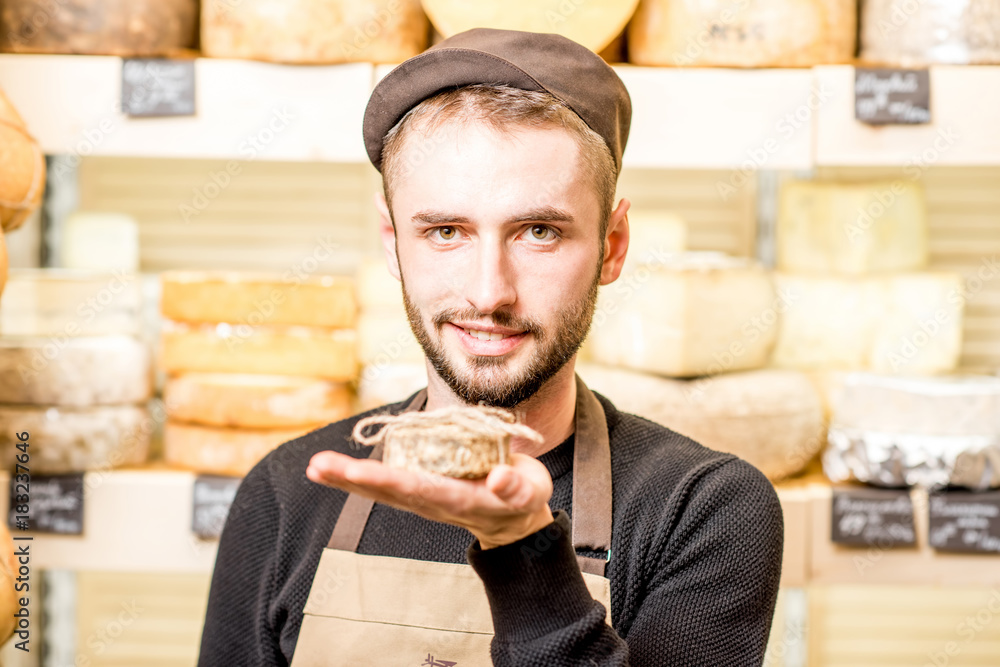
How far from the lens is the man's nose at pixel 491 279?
867 mm

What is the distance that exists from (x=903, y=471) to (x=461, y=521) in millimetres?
1054

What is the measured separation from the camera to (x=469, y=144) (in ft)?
2.97

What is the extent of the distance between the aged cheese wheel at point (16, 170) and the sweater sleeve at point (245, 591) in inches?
21.1

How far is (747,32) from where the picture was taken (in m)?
1.42

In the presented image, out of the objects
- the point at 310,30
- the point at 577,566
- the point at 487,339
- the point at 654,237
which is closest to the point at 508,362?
the point at 487,339

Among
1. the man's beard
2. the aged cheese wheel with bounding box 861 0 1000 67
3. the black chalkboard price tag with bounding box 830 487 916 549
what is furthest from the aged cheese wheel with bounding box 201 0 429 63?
the black chalkboard price tag with bounding box 830 487 916 549

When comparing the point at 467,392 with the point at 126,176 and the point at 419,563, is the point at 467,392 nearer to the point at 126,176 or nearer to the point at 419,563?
the point at 419,563

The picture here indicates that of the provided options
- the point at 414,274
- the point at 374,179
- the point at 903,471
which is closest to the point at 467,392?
the point at 414,274

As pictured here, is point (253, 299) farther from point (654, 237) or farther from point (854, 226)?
point (854, 226)

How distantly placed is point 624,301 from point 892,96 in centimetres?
52

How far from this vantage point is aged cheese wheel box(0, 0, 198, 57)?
145 centimetres

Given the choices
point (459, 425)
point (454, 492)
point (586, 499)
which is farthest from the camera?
point (586, 499)

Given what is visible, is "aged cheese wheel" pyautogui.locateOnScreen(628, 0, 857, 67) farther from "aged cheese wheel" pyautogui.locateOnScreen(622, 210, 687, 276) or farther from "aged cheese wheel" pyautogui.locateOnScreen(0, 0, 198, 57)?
"aged cheese wheel" pyautogui.locateOnScreen(0, 0, 198, 57)

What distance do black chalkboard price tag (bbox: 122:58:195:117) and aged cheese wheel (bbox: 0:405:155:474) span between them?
50cm
